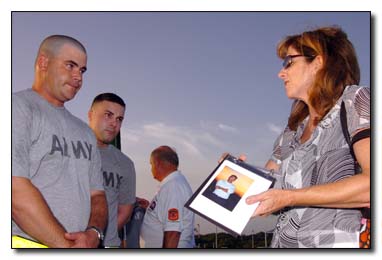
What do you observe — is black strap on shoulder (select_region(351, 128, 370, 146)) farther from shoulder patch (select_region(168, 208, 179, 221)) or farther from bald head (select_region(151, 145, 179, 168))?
shoulder patch (select_region(168, 208, 179, 221))

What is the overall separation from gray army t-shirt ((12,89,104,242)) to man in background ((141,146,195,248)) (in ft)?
1.27

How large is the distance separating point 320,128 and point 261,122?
765 mm

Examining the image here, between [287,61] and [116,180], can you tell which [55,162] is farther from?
[287,61]

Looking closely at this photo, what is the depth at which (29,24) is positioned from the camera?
270 centimetres

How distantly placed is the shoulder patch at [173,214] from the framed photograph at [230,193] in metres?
0.43

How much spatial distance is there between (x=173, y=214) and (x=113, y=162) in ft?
1.44

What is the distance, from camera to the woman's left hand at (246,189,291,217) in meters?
2.05

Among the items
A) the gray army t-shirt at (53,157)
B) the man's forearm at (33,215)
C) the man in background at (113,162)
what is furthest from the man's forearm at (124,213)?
the man's forearm at (33,215)

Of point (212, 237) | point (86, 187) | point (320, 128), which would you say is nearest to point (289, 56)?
point (320, 128)

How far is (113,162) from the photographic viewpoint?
2863mm

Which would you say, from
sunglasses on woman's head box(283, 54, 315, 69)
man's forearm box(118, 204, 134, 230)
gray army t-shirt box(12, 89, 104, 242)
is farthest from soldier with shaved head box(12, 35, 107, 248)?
sunglasses on woman's head box(283, 54, 315, 69)

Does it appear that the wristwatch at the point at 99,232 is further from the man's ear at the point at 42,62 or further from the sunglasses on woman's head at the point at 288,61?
the sunglasses on woman's head at the point at 288,61

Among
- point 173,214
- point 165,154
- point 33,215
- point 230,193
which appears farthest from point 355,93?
point 33,215
